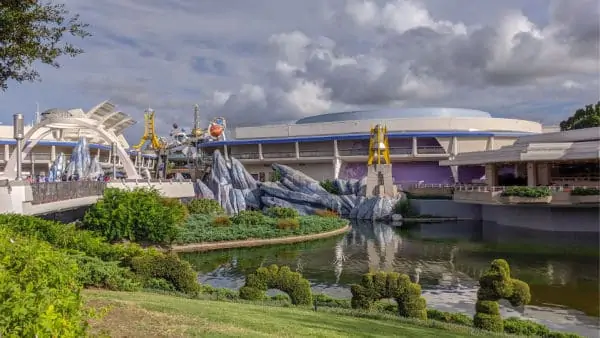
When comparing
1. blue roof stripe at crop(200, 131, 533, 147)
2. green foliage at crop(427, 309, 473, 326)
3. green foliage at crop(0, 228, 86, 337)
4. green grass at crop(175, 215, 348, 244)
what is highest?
blue roof stripe at crop(200, 131, 533, 147)

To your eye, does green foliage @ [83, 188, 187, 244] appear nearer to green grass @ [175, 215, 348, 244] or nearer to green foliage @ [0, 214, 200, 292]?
green grass @ [175, 215, 348, 244]

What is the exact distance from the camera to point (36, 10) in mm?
11922

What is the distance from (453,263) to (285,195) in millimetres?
22295

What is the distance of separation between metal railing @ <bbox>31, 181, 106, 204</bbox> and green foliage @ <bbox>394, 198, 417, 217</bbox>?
2345 centimetres

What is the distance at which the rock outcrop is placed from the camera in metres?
42.7

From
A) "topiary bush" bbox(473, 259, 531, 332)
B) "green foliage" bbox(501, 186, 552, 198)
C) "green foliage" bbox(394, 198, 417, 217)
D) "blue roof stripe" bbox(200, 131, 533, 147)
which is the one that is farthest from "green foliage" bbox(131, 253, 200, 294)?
"blue roof stripe" bbox(200, 131, 533, 147)

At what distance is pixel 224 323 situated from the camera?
25.2 ft

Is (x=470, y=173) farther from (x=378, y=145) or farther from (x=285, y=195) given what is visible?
(x=285, y=195)

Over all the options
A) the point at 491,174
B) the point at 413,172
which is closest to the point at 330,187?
the point at 491,174

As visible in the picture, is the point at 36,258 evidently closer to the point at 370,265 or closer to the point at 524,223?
the point at 370,265

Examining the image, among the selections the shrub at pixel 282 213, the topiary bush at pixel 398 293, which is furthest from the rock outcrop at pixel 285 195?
the topiary bush at pixel 398 293

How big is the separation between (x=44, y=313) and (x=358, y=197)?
41.9 meters

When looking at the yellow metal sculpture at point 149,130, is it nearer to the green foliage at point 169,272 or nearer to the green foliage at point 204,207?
the green foliage at point 204,207

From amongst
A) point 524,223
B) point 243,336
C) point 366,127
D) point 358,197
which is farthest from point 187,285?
point 366,127
